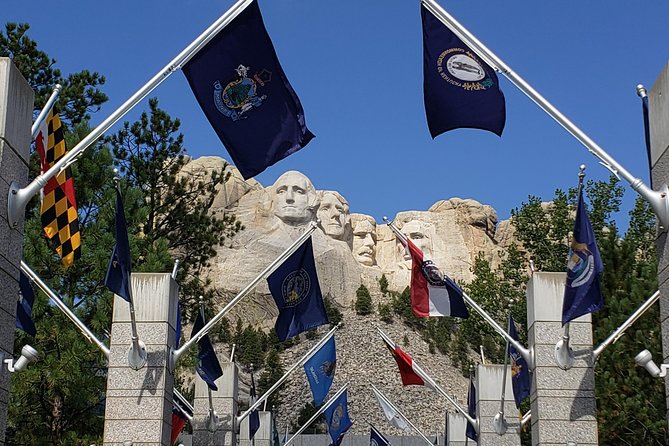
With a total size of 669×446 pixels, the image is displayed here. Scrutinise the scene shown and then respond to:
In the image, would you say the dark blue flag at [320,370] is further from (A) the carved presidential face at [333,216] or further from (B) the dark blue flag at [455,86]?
(A) the carved presidential face at [333,216]

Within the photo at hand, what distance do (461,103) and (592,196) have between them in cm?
3229

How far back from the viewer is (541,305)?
15.0m

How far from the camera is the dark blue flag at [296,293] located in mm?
16297

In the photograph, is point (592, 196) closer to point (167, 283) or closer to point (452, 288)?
point (452, 288)

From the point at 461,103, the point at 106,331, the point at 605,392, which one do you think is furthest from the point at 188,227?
the point at 461,103

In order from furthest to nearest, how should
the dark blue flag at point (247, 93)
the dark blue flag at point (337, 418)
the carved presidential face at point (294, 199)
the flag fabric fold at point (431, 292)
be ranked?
the carved presidential face at point (294, 199) → the dark blue flag at point (337, 418) → the flag fabric fold at point (431, 292) → the dark blue flag at point (247, 93)

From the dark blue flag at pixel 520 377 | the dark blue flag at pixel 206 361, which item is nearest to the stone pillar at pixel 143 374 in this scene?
the dark blue flag at pixel 206 361

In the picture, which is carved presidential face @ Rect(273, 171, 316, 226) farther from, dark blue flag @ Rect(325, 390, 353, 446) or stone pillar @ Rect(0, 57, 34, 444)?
stone pillar @ Rect(0, 57, 34, 444)

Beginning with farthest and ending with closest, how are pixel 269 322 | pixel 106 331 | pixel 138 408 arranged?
pixel 269 322
pixel 106 331
pixel 138 408

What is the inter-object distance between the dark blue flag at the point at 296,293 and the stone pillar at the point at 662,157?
7420 millimetres

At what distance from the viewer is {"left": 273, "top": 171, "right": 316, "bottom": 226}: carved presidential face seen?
88.6m

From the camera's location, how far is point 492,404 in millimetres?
→ 20359

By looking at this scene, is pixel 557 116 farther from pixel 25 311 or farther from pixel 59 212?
pixel 25 311

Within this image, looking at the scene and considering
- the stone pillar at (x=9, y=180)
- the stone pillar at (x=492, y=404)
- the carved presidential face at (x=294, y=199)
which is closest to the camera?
the stone pillar at (x=9, y=180)
